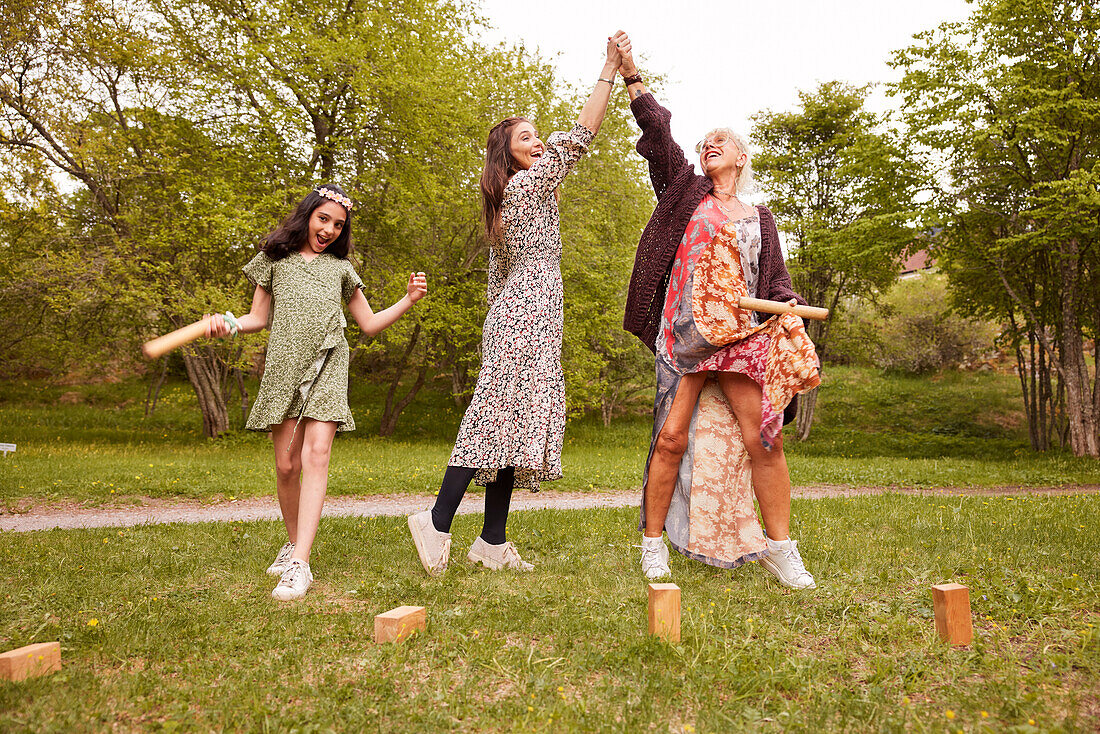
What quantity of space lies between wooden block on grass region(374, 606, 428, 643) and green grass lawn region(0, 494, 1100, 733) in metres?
0.05

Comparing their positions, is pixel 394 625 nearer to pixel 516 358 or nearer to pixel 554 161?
pixel 516 358

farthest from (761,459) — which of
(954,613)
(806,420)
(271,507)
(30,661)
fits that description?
(806,420)

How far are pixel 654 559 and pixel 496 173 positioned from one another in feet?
7.53

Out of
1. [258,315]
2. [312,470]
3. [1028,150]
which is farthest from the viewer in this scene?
[1028,150]

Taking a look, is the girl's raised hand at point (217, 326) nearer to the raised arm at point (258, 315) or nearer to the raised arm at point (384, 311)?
the raised arm at point (258, 315)

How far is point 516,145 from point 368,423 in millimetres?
17978

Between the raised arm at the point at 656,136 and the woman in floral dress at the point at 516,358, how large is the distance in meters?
0.21

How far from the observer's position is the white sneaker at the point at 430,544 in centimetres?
358

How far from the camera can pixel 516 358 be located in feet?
12.4

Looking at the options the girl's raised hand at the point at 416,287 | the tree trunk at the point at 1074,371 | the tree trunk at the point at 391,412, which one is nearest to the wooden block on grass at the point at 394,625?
the girl's raised hand at the point at 416,287

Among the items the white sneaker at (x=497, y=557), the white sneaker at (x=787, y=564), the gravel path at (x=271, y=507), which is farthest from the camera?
the gravel path at (x=271, y=507)

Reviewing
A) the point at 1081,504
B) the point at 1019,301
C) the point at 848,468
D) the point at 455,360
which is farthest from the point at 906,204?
the point at 455,360

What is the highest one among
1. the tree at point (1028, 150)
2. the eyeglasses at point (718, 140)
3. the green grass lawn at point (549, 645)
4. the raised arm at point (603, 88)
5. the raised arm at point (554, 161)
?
the tree at point (1028, 150)

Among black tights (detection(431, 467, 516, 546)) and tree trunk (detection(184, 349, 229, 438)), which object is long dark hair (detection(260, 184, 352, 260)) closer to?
black tights (detection(431, 467, 516, 546))
